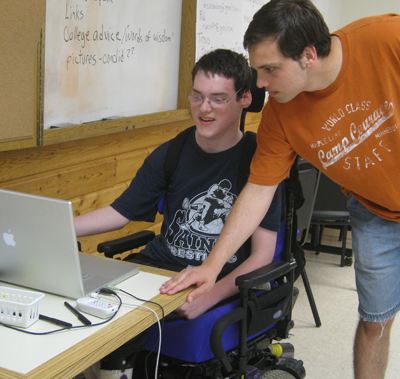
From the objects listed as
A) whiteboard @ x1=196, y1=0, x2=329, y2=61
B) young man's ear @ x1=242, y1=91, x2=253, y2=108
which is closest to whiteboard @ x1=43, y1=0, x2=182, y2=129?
whiteboard @ x1=196, y1=0, x2=329, y2=61

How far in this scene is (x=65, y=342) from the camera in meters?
0.94

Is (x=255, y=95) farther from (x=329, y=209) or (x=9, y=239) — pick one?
(x=329, y=209)

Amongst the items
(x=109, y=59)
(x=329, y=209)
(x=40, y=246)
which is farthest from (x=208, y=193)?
(x=329, y=209)

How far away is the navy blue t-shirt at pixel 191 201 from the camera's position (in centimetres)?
161

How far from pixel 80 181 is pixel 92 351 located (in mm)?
1456

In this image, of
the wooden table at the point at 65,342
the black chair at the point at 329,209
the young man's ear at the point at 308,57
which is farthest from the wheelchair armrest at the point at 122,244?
the black chair at the point at 329,209

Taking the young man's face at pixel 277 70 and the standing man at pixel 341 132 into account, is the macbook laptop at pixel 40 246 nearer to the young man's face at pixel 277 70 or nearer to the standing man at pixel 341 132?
the standing man at pixel 341 132

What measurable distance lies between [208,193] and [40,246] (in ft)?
2.24

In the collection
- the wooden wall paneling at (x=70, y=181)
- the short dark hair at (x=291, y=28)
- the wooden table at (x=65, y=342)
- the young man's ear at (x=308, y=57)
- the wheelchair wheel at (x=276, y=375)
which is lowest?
the wheelchair wheel at (x=276, y=375)

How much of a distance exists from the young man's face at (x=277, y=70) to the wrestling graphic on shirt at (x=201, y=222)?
0.39 meters

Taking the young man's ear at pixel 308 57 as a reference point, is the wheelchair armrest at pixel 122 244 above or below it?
below

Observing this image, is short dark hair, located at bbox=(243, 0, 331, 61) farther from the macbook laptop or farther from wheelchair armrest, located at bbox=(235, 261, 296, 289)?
the macbook laptop

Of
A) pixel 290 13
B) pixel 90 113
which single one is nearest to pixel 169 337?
pixel 290 13

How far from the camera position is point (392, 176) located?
1442 millimetres
